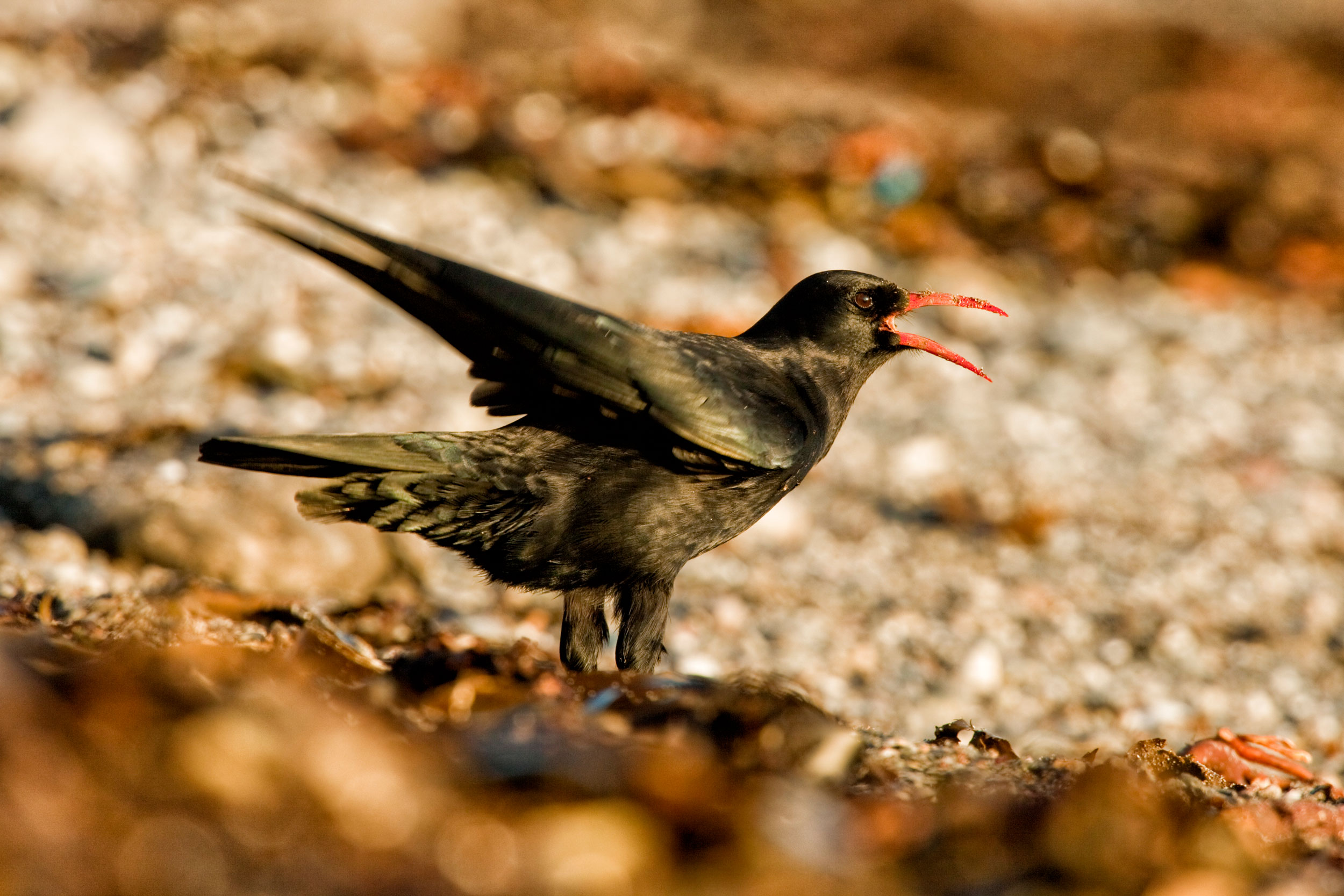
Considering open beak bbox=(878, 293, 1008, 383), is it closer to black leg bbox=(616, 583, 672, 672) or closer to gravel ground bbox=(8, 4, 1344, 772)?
black leg bbox=(616, 583, 672, 672)

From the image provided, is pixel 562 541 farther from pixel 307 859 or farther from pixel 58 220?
pixel 58 220

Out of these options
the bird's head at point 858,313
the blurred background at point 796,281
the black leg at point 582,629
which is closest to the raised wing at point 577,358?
the bird's head at point 858,313

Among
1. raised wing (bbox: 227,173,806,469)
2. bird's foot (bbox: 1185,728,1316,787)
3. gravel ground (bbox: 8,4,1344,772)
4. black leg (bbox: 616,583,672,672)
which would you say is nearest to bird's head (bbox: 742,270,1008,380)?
raised wing (bbox: 227,173,806,469)

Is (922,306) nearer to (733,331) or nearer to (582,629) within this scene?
(582,629)

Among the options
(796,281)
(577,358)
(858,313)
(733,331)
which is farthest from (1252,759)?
(796,281)

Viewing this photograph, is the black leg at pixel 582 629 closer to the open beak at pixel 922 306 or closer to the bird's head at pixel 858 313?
the bird's head at pixel 858 313

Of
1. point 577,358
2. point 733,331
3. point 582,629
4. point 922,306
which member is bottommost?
point 582,629
